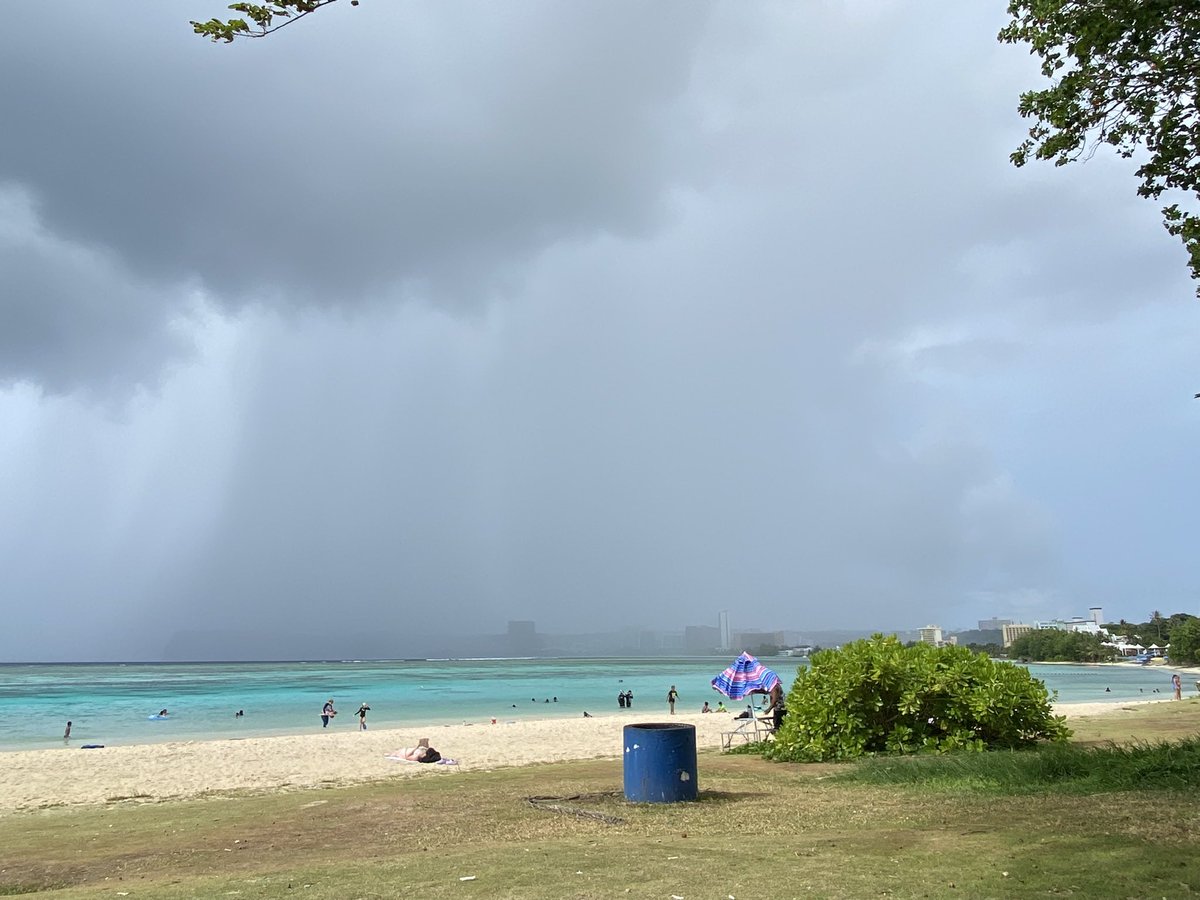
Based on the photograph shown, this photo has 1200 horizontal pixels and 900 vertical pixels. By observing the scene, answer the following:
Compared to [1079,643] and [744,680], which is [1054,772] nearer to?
[744,680]

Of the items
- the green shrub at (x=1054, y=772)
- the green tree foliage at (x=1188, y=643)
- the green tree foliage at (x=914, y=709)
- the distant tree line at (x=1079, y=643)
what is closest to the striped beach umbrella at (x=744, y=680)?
the green tree foliage at (x=914, y=709)

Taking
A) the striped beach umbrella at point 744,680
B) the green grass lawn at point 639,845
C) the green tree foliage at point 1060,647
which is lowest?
the green tree foliage at point 1060,647

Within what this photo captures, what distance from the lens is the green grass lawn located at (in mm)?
6102

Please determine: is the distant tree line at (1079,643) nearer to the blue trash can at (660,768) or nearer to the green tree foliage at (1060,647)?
the green tree foliage at (1060,647)

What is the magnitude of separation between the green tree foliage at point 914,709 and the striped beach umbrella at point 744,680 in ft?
9.63

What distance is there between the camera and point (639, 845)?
8.01 meters

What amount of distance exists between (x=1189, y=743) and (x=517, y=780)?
10.4 metres

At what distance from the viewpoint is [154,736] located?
131ft

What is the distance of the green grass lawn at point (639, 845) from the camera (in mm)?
6102

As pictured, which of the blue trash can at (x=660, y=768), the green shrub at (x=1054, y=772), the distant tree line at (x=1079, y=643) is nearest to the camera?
the green shrub at (x=1054, y=772)

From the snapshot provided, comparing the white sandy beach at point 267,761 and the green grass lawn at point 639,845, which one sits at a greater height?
the green grass lawn at point 639,845

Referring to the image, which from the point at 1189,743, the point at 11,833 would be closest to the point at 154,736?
the point at 11,833

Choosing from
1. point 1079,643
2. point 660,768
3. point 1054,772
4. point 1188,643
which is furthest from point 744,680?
point 1079,643

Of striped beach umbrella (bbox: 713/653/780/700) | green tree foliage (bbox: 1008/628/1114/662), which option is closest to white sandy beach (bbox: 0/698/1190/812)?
striped beach umbrella (bbox: 713/653/780/700)
